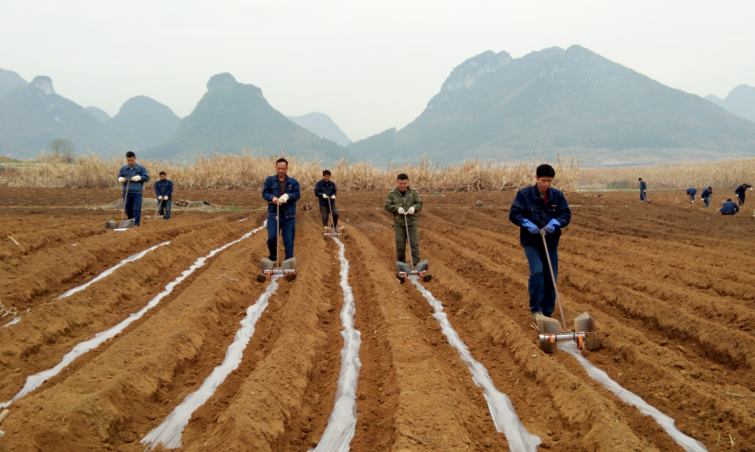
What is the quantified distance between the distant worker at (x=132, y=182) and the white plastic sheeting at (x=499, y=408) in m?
8.90

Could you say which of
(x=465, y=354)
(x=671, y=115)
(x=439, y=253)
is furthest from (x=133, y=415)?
(x=671, y=115)

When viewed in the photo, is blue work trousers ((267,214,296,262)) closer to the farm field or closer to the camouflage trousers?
the farm field

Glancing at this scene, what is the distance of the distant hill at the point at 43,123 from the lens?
131 m

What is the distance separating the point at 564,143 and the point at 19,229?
15081cm

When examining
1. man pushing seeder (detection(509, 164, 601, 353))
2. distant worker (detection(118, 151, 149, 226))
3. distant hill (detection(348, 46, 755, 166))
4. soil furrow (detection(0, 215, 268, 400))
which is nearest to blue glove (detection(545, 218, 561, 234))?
man pushing seeder (detection(509, 164, 601, 353))

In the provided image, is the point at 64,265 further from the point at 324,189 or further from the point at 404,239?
the point at 324,189

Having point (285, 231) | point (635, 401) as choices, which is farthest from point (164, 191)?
point (635, 401)

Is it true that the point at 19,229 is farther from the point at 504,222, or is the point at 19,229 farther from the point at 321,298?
the point at 504,222

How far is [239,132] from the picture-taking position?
411 feet

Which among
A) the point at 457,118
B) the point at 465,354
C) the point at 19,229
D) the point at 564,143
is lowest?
the point at 465,354

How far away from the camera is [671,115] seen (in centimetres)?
15125

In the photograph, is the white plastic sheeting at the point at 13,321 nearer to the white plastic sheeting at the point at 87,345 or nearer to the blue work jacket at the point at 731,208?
the white plastic sheeting at the point at 87,345

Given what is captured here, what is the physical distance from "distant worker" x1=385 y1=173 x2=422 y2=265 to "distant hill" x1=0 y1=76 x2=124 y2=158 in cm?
14479

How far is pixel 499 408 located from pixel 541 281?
2.20 metres
